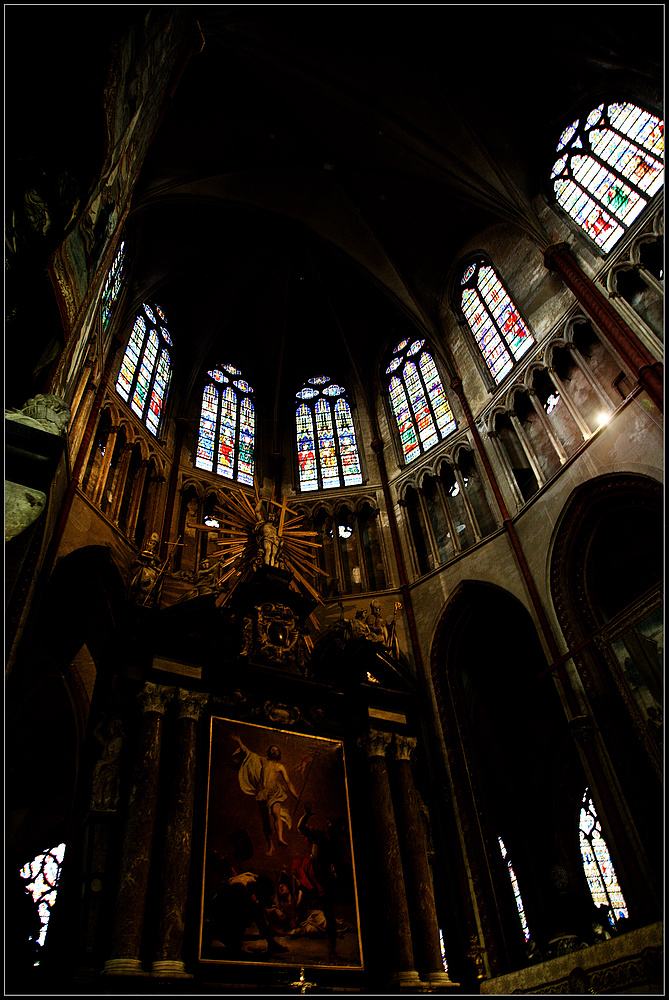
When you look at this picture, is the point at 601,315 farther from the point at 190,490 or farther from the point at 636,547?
the point at 190,490

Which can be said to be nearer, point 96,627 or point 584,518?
point 584,518

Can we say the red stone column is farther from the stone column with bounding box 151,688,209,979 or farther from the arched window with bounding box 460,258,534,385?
the stone column with bounding box 151,688,209,979

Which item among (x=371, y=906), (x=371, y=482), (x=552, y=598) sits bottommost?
(x=371, y=906)

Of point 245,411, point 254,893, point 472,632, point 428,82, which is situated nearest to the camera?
point 254,893

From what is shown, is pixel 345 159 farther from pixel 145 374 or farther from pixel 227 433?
pixel 227 433

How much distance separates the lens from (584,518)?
37.0 ft

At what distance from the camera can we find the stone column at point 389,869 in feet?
28.0

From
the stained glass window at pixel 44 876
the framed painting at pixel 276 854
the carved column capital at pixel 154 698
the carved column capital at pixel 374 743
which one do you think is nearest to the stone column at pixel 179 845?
the carved column capital at pixel 154 698

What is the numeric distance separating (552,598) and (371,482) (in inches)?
286

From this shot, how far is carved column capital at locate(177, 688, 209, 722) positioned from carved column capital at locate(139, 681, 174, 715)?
0.18 meters

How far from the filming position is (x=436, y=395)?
57.2 ft

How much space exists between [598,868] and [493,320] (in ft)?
43.2

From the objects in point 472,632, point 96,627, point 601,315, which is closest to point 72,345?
point 96,627

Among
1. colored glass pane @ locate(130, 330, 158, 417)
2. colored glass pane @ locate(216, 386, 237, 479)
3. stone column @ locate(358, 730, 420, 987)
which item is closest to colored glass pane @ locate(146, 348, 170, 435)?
colored glass pane @ locate(130, 330, 158, 417)
